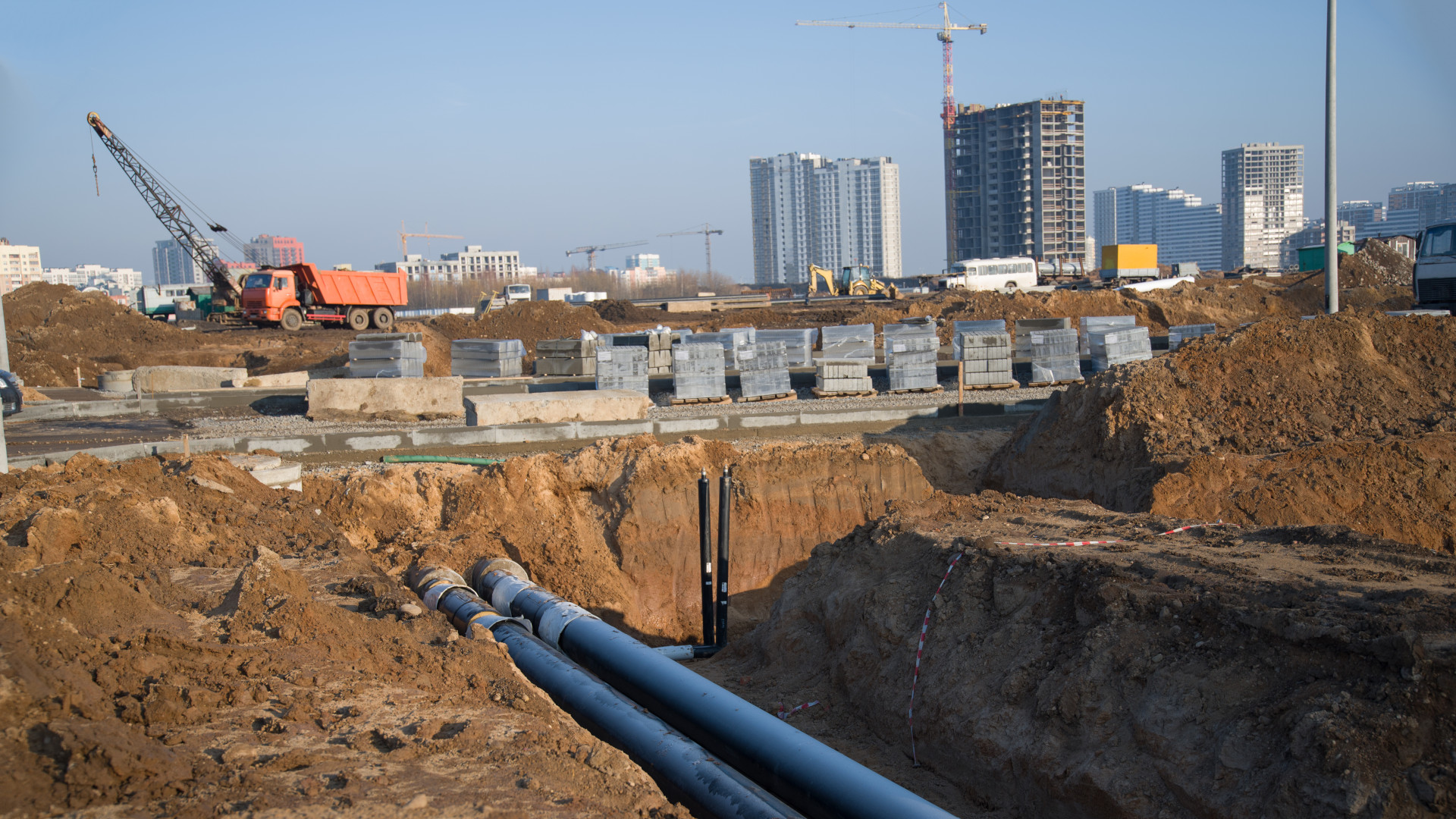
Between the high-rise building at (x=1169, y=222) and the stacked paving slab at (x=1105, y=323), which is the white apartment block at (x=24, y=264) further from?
the high-rise building at (x=1169, y=222)

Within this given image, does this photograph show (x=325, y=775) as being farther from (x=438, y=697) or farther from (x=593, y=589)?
(x=593, y=589)

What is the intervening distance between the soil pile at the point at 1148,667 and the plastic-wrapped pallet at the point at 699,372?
9428mm

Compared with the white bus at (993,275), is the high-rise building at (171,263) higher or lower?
higher

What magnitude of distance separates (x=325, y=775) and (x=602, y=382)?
13.8m

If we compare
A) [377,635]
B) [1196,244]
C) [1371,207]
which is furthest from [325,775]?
[1196,244]

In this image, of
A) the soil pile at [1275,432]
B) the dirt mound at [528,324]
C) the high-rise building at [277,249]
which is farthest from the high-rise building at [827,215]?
the soil pile at [1275,432]

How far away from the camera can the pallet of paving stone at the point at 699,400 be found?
1684cm

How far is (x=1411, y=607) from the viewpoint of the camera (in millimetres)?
4453

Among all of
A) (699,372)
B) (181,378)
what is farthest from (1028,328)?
(181,378)

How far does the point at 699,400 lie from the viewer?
1694cm

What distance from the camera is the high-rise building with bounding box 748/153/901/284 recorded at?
569 feet

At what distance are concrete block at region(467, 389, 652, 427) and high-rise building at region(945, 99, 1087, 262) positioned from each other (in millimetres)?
91636

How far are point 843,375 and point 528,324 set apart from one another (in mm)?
17288

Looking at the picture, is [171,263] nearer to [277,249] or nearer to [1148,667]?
[277,249]
